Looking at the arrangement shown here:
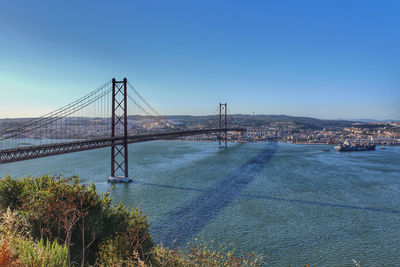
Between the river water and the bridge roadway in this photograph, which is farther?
the bridge roadway

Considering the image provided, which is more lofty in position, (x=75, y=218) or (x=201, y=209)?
(x=75, y=218)

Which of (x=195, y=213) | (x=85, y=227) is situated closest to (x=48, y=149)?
(x=195, y=213)

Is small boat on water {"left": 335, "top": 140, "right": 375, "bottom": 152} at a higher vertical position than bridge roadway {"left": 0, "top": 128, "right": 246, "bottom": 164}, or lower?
lower

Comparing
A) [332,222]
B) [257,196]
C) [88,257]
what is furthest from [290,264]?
[257,196]

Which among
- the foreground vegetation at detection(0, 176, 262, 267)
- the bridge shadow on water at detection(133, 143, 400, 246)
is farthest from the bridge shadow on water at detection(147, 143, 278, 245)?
the foreground vegetation at detection(0, 176, 262, 267)

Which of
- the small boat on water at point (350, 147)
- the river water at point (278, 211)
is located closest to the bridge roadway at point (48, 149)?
the river water at point (278, 211)

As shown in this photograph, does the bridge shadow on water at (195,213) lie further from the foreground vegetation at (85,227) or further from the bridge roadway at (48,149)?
the bridge roadway at (48,149)

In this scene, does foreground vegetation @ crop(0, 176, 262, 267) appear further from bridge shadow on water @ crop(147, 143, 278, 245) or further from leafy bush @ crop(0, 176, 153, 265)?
bridge shadow on water @ crop(147, 143, 278, 245)

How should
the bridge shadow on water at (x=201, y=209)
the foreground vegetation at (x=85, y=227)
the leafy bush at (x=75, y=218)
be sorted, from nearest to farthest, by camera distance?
1. the foreground vegetation at (x=85, y=227)
2. the leafy bush at (x=75, y=218)
3. the bridge shadow on water at (x=201, y=209)

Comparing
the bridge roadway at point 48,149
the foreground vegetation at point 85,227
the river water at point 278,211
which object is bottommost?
the river water at point 278,211

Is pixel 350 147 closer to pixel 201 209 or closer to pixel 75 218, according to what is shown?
pixel 201 209

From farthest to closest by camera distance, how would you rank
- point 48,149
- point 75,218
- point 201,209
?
point 48,149 < point 201,209 < point 75,218
